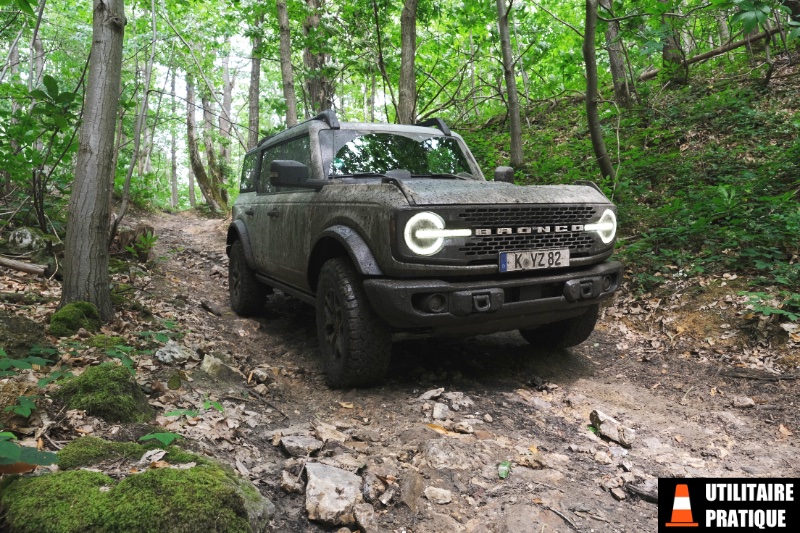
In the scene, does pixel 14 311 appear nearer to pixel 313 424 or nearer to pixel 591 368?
pixel 313 424

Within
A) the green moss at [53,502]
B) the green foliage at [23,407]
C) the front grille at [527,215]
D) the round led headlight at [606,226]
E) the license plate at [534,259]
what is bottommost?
the green moss at [53,502]

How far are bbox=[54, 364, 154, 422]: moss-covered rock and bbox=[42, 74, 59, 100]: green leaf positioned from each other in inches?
86.2

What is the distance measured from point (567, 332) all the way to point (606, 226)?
2.91 feet

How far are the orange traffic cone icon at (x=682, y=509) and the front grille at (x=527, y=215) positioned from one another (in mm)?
1611

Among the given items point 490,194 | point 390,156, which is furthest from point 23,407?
point 390,156

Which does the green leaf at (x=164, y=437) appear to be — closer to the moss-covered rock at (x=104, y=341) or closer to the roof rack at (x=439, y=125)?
the moss-covered rock at (x=104, y=341)

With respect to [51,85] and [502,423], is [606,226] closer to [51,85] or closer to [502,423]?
[502,423]

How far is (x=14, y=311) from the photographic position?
3.63m

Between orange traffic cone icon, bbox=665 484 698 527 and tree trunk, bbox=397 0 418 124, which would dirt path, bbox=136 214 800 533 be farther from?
tree trunk, bbox=397 0 418 124

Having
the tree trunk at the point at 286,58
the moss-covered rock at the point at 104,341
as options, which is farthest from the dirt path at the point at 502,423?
the tree trunk at the point at 286,58

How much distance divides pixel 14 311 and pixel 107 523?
2.96m

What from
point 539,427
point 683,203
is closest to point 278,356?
point 539,427

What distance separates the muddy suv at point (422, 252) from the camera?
2.91 meters

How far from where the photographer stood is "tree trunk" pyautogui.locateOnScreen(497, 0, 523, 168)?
7117mm
